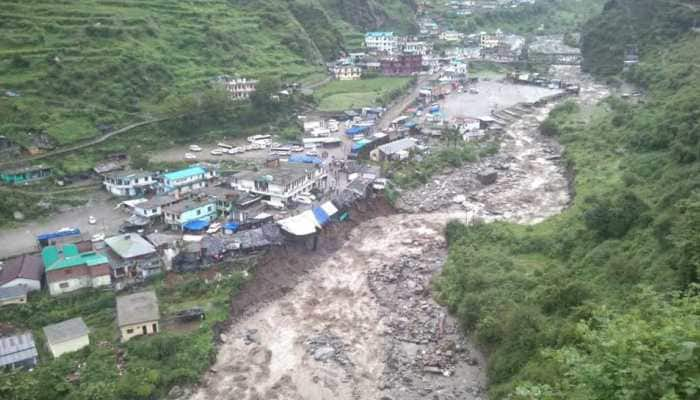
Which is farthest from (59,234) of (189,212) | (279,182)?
(279,182)

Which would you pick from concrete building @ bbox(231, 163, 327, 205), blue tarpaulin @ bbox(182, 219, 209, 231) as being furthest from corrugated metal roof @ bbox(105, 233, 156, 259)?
concrete building @ bbox(231, 163, 327, 205)

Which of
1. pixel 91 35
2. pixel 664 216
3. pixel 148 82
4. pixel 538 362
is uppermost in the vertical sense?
pixel 91 35

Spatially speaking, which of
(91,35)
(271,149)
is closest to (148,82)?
(91,35)

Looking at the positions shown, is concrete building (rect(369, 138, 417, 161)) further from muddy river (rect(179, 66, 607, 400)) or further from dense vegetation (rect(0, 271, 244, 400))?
dense vegetation (rect(0, 271, 244, 400))

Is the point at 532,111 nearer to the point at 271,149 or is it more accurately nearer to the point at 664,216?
the point at 271,149

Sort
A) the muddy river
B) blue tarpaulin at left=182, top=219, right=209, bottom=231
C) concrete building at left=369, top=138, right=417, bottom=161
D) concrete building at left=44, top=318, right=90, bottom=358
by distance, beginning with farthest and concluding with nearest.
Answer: concrete building at left=369, top=138, right=417, bottom=161
blue tarpaulin at left=182, top=219, right=209, bottom=231
concrete building at left=44, top=318, right=90, bottom=358
the muddy river

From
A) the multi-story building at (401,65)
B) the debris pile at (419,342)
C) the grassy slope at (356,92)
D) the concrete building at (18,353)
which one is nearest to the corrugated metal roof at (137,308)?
the concrete building at (18,353)
